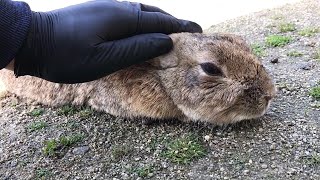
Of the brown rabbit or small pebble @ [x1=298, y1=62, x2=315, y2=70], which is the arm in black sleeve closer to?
the brown rabbit

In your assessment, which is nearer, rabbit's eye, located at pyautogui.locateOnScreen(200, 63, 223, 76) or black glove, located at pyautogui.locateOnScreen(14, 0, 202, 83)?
black glove, located at pyautogui.locateOnScreen(14, 0, 202, 83)

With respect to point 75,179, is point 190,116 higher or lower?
higher

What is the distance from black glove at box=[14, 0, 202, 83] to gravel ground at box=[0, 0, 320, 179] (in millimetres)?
746

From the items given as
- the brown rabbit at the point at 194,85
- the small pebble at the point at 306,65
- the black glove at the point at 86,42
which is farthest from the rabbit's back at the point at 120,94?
the small pebble at the point at 306,65

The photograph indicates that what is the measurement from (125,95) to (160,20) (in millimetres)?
854

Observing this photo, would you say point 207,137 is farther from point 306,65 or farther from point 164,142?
point 306,65

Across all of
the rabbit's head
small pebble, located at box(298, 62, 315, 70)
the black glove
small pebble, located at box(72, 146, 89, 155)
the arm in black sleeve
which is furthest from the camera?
small pebble, located at box(298, 62, 315, 70)

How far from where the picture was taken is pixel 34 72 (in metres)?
4.46

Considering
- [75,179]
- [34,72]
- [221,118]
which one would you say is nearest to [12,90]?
[34,72]

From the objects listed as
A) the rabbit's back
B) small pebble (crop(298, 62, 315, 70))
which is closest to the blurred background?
small pebble (crop(298, 62, 315, 70))

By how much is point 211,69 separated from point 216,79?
11 cm

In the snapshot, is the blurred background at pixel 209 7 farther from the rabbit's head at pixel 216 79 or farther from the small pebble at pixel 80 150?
the small pebble at pixel 80 150

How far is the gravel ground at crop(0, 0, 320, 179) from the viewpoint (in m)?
4.18

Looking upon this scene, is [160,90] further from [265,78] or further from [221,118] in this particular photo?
[265,78]
